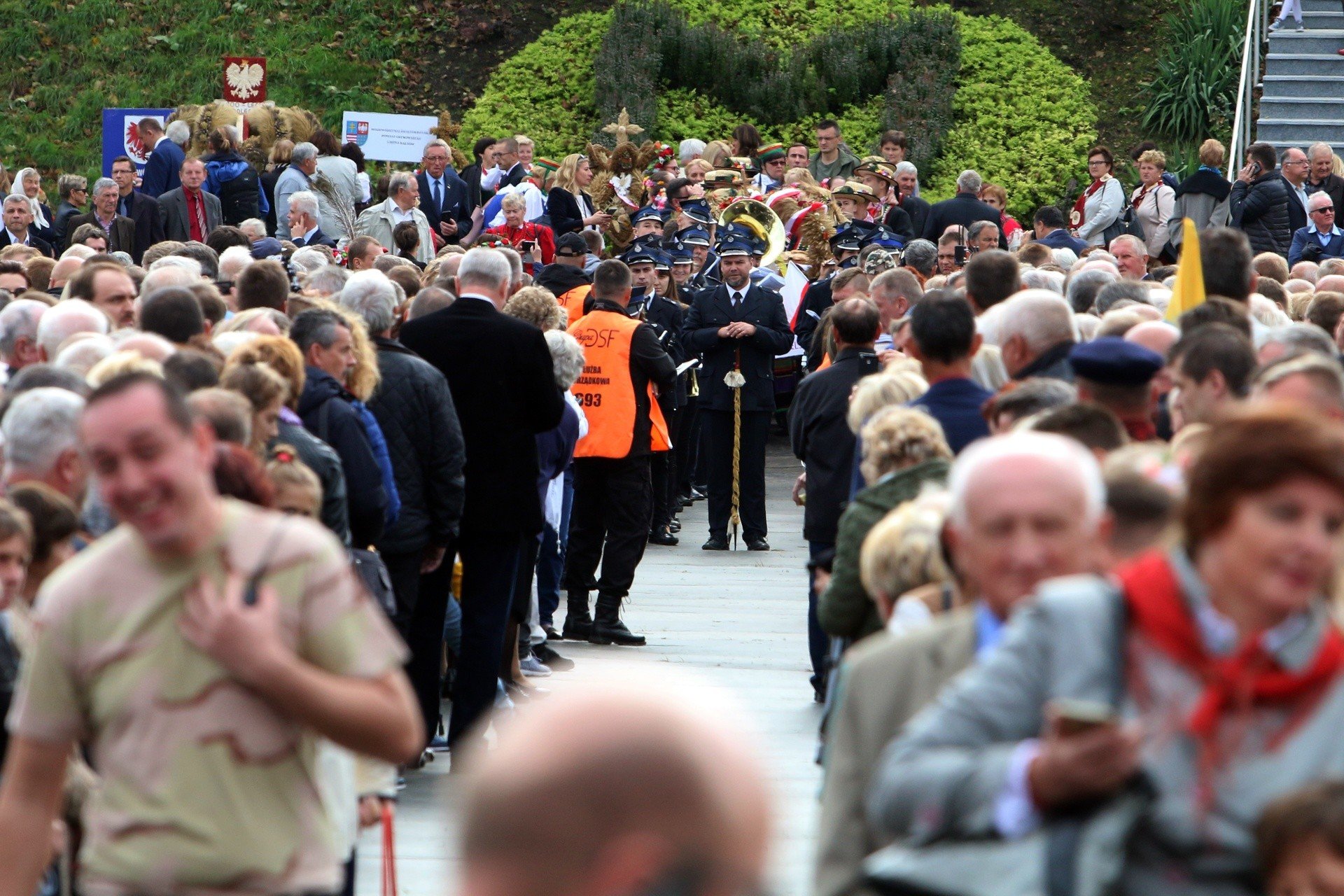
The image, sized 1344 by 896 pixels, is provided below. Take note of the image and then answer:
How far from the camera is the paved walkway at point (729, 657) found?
7.27 meters

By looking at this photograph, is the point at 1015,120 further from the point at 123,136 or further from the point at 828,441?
the point at 828,441

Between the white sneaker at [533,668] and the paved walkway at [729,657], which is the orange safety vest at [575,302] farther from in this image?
the white sneaker at [533,668]

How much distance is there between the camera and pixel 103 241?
15.6 metres

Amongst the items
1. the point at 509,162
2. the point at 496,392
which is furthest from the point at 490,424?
the point at 509,162

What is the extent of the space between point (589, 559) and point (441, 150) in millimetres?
10051

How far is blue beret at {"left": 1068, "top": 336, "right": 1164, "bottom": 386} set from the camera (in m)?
5.75

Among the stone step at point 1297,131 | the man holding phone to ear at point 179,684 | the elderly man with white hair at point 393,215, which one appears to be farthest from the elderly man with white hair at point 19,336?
the stone step at point 1297,131

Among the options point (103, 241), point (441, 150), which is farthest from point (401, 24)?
point (103, 241)

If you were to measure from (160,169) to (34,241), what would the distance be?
3084 millimetres

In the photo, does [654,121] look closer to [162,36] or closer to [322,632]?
[162,36]

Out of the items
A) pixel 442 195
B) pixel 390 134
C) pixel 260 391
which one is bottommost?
pixel 260 391

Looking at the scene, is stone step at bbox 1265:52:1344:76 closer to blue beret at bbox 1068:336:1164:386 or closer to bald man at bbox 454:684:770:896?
blue beret at bbox 1068:336:1164:386

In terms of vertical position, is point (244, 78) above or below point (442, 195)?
above

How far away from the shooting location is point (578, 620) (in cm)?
1146
